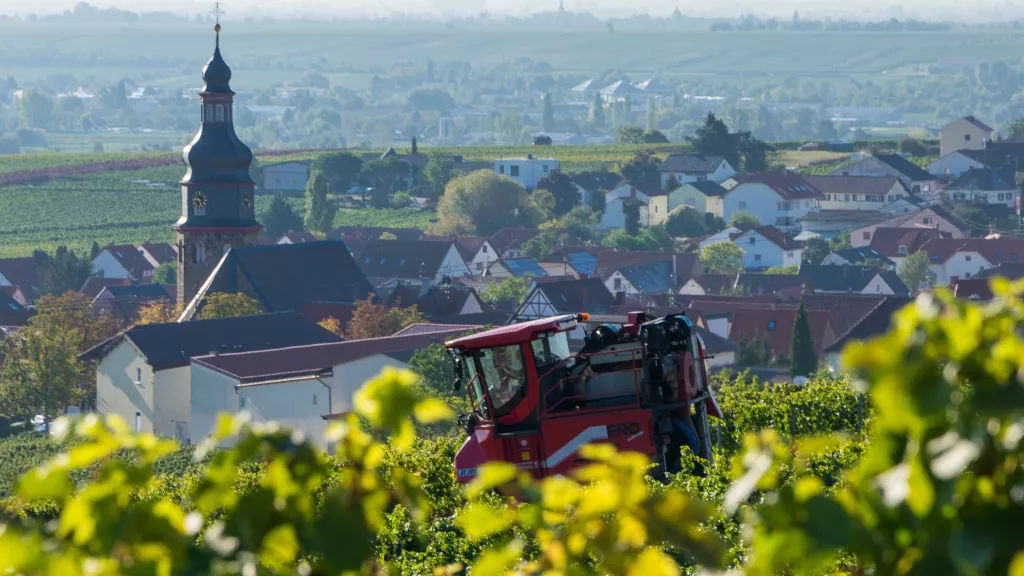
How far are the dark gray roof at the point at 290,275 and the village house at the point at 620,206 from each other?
58.9 metres

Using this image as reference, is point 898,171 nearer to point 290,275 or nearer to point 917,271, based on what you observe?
point 917,271

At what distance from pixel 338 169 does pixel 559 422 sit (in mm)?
147739

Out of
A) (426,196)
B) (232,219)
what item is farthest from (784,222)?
(232,219)

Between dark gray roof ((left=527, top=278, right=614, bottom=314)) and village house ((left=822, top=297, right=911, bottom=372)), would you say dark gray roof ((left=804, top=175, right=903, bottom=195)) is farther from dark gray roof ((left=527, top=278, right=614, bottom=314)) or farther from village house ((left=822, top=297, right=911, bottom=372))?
village house ((left=822, top=297, right=911, bottom=372))

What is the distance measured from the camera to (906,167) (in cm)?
15275

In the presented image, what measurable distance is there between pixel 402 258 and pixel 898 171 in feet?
177

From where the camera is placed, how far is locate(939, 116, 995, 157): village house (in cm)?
16788

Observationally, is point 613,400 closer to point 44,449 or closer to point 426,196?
point 44,449

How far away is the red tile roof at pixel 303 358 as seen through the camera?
5872 centimetres

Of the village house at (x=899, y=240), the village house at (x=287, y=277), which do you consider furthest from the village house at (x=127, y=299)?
the village house at (x=899, y=240)

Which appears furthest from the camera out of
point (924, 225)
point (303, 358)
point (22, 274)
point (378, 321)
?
point (924, 225)

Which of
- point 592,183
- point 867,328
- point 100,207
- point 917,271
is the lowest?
point 100,207

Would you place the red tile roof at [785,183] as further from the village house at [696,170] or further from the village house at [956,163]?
the village house at [956,163]

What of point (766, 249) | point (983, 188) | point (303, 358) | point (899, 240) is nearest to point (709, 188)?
point (983, 188)
